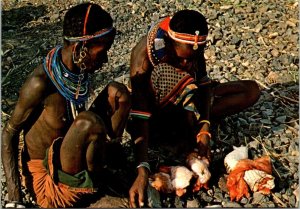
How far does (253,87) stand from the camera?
158 inches

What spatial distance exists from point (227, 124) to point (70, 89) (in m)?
1.43

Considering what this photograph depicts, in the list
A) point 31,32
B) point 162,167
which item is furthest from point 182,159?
point 31,32

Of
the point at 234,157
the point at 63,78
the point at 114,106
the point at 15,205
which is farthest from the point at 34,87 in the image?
the point at 234,157

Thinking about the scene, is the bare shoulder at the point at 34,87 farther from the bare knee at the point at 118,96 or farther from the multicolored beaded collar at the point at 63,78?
the bare knee at the point at 118,96

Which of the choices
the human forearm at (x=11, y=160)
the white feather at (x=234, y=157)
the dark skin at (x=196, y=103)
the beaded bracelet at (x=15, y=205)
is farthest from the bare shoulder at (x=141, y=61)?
the beaded bracelet at (x=15, y=205)

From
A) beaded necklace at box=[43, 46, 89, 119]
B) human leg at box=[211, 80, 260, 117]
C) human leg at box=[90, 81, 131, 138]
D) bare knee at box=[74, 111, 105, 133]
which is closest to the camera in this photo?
bare knee at box=[74, 111, 105, 133]

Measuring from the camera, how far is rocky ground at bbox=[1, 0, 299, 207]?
11.8ft

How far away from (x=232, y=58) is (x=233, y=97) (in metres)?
0.94

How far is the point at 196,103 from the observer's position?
3.74 m

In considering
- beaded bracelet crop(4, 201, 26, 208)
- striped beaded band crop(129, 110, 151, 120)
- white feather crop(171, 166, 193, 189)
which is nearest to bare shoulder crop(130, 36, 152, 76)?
striped beaded band crop(129, 110, 151, 120)

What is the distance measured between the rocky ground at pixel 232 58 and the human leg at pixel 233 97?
4.6 inches

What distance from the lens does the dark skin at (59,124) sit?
287 cm

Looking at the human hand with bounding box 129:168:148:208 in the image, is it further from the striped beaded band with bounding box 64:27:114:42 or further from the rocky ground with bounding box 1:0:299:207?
the striped beaded band with bounding box 64:27:114:42

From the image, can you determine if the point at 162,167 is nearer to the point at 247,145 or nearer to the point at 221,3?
the point at 247,145
